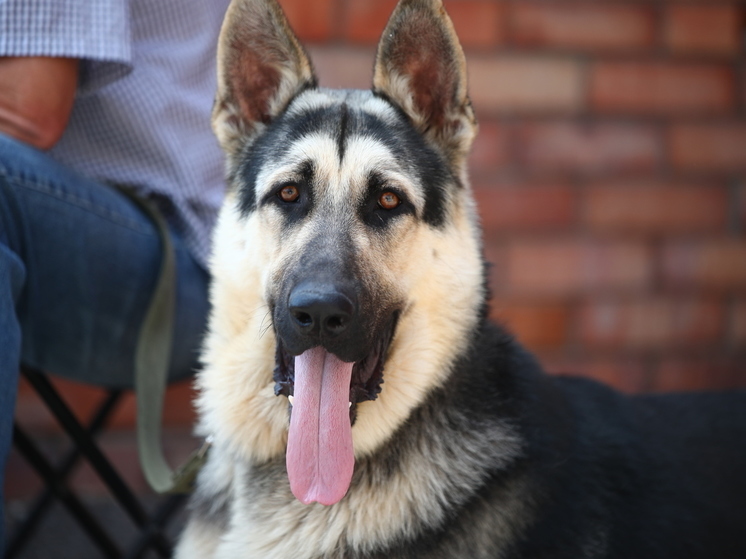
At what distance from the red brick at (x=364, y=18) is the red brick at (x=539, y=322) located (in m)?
1.55

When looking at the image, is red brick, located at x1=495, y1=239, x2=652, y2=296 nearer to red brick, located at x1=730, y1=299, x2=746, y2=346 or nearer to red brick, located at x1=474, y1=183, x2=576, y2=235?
red brick, located at x1=474, y1=183, x2=576, y2=235

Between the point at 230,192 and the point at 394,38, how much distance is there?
74cm

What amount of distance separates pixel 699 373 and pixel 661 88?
155 centimetres

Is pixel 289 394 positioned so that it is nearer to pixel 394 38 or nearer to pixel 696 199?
pixel 394 38

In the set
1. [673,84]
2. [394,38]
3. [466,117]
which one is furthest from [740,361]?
[394,38]

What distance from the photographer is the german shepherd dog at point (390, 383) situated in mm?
2135

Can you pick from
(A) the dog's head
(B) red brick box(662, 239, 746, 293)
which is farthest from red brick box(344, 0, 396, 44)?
(B) red brick box(662, 239, 746, 293)

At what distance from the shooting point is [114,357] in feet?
8.93

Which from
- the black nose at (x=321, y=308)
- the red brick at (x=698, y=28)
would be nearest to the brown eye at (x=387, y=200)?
the black nose at (x=321, y=308)

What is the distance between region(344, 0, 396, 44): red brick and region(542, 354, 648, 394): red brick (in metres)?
1.94

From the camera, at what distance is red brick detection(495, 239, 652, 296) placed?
4059 mm

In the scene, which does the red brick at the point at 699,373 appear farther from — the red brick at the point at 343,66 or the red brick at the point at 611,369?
the red brick at the point at 343,66

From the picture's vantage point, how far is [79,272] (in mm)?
2539

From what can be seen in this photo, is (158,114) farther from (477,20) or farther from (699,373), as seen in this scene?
(699,373)
